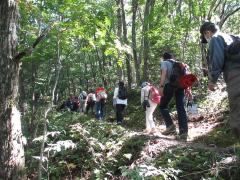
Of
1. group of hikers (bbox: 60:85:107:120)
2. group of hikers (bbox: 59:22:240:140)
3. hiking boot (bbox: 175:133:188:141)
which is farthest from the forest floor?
group of hikers (bbox: 60:85:107:120)

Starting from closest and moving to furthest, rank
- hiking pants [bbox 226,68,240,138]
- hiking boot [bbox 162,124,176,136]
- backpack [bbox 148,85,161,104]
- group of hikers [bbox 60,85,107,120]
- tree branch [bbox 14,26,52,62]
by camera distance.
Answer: hiking pants [bbox 226,68,240,138]
tree branch [bbox 14,26,52,62]
hiking boot [bbox 162,124,176,136]
backpack [bbox 148,85,161,104]
group of hikers [bbox 60,85,107,120]

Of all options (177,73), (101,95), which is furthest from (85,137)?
(101,95)

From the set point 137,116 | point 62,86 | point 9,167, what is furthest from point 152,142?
point 62,86

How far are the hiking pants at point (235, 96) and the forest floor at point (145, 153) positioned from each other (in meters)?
0.62

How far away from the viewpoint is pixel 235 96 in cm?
487

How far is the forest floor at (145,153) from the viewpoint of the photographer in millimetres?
5098

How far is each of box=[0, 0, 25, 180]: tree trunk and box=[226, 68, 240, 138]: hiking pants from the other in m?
3.28

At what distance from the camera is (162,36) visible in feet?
70.6

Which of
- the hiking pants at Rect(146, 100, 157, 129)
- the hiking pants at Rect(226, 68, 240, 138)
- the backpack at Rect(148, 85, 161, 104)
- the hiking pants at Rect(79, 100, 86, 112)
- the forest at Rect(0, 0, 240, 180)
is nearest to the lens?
the hiking pants at Rect(226, 68, 240, 138)

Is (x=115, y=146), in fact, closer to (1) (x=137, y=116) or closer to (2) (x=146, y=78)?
(1) (x=137, y=116)

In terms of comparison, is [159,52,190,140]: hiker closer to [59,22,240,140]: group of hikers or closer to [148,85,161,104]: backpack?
[59,22,240,140]: group of hikers

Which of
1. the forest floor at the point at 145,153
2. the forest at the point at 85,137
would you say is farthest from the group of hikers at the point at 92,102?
the forest floor at the point at 145,153

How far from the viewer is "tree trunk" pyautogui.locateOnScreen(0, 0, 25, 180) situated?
18.1ft

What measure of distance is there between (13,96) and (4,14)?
4.23ft
